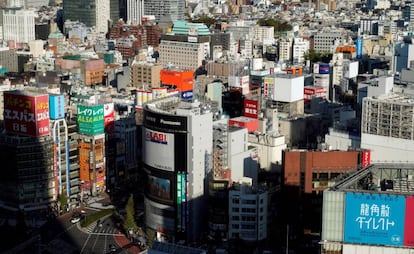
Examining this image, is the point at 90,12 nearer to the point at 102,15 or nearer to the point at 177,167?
the point at 102,15

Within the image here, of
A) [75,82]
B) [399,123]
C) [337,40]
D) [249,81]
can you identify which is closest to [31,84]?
[75,82]

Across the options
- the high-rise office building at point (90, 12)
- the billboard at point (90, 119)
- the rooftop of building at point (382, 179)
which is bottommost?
the billboard at point (90, 119)

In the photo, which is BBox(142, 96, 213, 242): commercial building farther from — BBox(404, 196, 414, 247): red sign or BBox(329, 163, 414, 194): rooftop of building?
BBox(404, 196, 414, 247): red sign

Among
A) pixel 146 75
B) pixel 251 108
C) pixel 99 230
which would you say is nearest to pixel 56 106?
pixel 99 230

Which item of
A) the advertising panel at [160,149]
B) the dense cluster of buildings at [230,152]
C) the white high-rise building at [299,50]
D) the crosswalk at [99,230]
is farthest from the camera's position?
the white high-rise building at [299,50]

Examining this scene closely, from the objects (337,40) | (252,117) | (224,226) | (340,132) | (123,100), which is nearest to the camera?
(224,226)

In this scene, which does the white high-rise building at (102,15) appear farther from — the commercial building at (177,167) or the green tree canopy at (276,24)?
the commercial building at (177,167)

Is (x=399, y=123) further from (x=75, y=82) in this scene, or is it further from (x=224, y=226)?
(x=75, y=82)

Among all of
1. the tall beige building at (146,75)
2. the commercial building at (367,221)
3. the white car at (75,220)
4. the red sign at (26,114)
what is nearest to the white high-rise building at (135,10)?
the tall beige building at (146,75)
